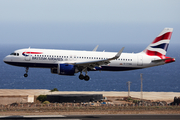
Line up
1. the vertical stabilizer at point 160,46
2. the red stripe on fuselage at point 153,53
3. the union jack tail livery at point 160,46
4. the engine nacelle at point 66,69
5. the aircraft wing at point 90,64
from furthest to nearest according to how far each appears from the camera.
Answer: the vertical stabilizer at point 160,46
the union jack tail livery at point 160,46
the red stripe on fuselage at point 153,53
the engine nacelle at point 66,69
the aircraft wing at point 90,64

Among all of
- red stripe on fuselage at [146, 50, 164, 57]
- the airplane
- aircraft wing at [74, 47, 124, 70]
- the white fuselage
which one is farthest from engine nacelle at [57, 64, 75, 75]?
red stripe on fuselage at [146, 50, 164, 57]

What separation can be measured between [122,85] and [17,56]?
13737 centimetres

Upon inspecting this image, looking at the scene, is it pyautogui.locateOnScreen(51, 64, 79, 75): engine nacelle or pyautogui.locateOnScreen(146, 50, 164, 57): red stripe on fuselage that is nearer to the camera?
pyautogui.locateOnScreen(51, 64, 79, 75): engine nacelle

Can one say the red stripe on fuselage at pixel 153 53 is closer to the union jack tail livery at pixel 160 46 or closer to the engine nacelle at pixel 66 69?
the union jack tail livery at pixel 160 46

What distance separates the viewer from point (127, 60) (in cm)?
6312

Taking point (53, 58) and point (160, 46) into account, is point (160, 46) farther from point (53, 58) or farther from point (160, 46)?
point (53, 58)

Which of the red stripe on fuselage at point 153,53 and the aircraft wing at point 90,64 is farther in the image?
the red stripe on fuselage at point 153,53

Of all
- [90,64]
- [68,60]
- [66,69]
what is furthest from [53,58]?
[90,64]

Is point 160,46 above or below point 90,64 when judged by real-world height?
above

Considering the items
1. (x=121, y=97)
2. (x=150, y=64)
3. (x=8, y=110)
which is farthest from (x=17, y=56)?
(x=121, y=97)

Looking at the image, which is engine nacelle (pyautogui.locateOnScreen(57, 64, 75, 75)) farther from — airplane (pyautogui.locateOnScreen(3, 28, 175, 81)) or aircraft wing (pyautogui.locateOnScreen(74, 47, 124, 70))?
aircraft wing (pyautogui.locateOnScreen(74, 47, 124, 70))

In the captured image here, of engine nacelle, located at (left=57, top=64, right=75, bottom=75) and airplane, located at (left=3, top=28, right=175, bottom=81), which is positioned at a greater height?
airplane, located at (left=3, top=28, right=175, bottom=81)

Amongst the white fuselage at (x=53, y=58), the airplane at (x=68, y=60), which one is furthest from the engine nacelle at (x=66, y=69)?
the white fuselage at (x=53, y=58)

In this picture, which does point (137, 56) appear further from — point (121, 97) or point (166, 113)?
point (121, 97)
